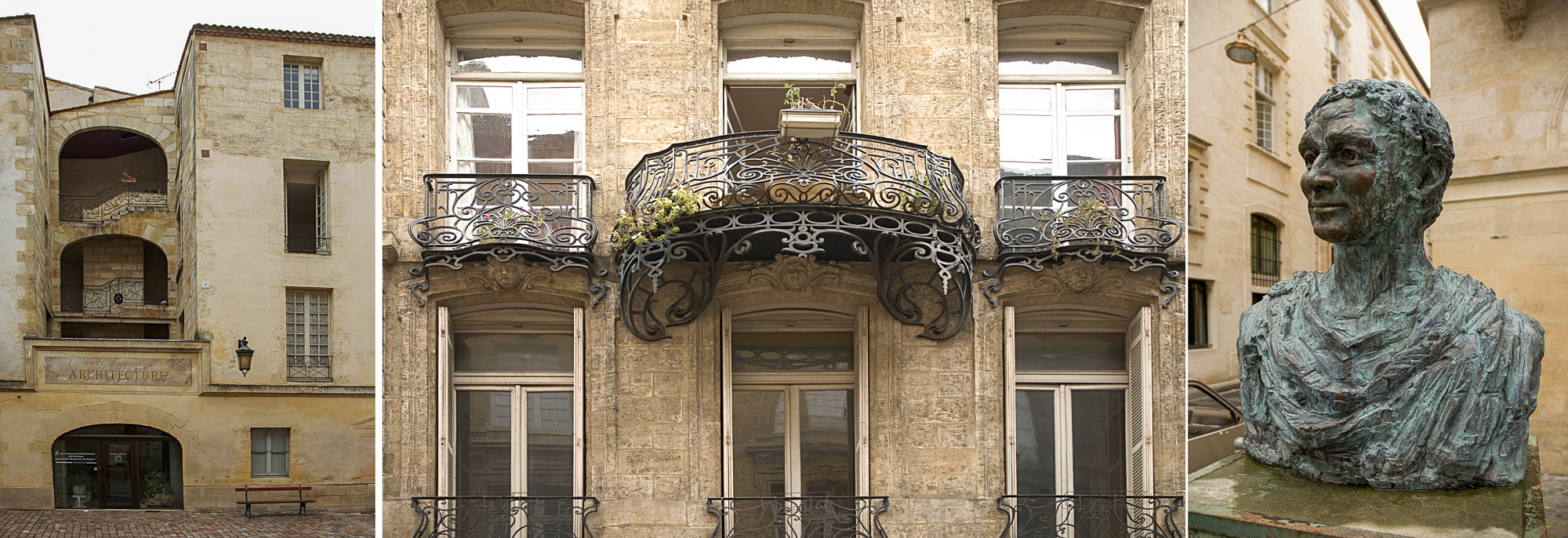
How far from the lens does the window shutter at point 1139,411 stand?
323 inches

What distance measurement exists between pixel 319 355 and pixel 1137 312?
736 centimetres

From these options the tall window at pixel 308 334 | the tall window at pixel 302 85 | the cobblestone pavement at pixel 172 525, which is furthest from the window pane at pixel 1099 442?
the tall window at pixel 302 85

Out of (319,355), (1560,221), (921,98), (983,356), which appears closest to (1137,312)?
(983,356)

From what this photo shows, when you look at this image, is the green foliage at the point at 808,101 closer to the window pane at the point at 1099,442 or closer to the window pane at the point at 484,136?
the window pane at the point at 484,136

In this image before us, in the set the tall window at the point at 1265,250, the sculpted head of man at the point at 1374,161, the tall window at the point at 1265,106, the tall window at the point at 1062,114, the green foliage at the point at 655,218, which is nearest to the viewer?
the sculpted head of man at the point at 1374,161

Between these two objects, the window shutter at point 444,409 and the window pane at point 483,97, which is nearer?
the window shutter at point 444,409

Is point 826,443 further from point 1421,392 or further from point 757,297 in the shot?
point 1421,392

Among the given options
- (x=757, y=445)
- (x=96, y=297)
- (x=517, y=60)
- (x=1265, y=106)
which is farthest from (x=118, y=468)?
(x=1265, y=106)

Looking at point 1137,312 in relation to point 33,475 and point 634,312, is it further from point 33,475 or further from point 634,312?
point 33,475

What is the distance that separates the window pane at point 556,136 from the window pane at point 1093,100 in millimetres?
4488

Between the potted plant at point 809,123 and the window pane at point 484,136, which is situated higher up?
the window pane at point 484,136

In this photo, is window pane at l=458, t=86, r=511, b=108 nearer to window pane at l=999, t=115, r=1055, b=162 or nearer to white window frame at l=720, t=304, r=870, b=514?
white window frame at l=720, t=304, r=870, b=514

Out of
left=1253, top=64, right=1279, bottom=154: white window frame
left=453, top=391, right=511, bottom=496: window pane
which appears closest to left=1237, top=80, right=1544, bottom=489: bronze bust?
left=453, top=391, right=511, bottom=496: window pane

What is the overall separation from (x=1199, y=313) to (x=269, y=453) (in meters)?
12.8
